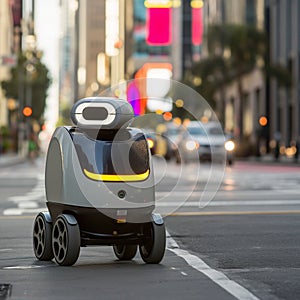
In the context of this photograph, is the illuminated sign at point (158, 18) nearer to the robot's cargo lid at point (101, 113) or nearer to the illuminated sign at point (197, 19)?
the illuminated sign at point (197, 19)

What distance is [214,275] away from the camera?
9008 millimetres

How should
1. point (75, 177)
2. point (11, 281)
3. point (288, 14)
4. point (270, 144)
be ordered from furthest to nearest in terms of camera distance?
Answer: point (270, 144) → point (288, 14) → point (75, 177) → point (11, 281)

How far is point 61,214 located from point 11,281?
4.02 ft

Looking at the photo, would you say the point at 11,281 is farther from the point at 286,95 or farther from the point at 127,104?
the point at 286,95

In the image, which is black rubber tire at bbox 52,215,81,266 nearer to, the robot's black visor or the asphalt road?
the asphalt road

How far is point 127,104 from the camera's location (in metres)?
10.1

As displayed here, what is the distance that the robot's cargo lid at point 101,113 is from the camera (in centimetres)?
988

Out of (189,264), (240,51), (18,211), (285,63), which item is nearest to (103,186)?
(189,264)

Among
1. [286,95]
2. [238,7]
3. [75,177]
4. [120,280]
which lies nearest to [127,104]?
[75,177]

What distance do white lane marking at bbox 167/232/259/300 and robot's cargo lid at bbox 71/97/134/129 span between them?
1.59m

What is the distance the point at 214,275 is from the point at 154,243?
0.97 metres

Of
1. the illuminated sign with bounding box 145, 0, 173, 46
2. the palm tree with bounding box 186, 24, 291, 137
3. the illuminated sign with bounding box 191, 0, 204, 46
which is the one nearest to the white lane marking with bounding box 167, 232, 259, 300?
the palm tree with bounding box 186, 24, 291, 137

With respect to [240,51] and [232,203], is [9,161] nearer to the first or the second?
[240,51]

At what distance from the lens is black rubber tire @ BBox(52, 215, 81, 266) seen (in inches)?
375
